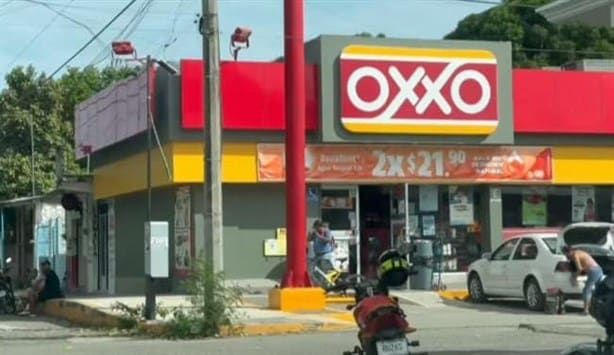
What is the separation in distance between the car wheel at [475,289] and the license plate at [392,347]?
48.1 feet

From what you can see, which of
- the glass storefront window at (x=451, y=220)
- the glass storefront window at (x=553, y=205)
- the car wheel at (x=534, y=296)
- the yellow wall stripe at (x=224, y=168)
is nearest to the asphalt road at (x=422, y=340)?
the car wheel at (x=534, y=296)

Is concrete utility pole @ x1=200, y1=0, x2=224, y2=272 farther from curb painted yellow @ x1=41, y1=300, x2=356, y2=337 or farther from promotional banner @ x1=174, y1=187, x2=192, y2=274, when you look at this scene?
→ promotional banner @ x1=174, y1=187, x2=192, y2=274

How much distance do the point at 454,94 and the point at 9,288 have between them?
11328 mm

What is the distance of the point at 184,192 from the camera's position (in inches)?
1017

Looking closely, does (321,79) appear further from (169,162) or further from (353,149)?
(169,162)

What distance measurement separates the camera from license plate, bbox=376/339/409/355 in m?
9.34

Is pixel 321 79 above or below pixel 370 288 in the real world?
above

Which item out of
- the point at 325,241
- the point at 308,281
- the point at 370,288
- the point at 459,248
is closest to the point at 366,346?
the point at 370,288

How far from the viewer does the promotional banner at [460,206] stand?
2739 cm

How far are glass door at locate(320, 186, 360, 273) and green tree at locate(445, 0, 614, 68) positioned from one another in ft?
97.1

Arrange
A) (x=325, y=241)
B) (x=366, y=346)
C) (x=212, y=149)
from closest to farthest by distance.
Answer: (x=366, y=346) → (x=212, y=149) → (x=325, y=241)

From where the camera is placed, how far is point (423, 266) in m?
25.0

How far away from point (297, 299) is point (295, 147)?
2.92 meters

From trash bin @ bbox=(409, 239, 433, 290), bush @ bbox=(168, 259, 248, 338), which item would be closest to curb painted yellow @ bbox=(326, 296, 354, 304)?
trash bin @ bbox=(409, 239, 433, 290)
